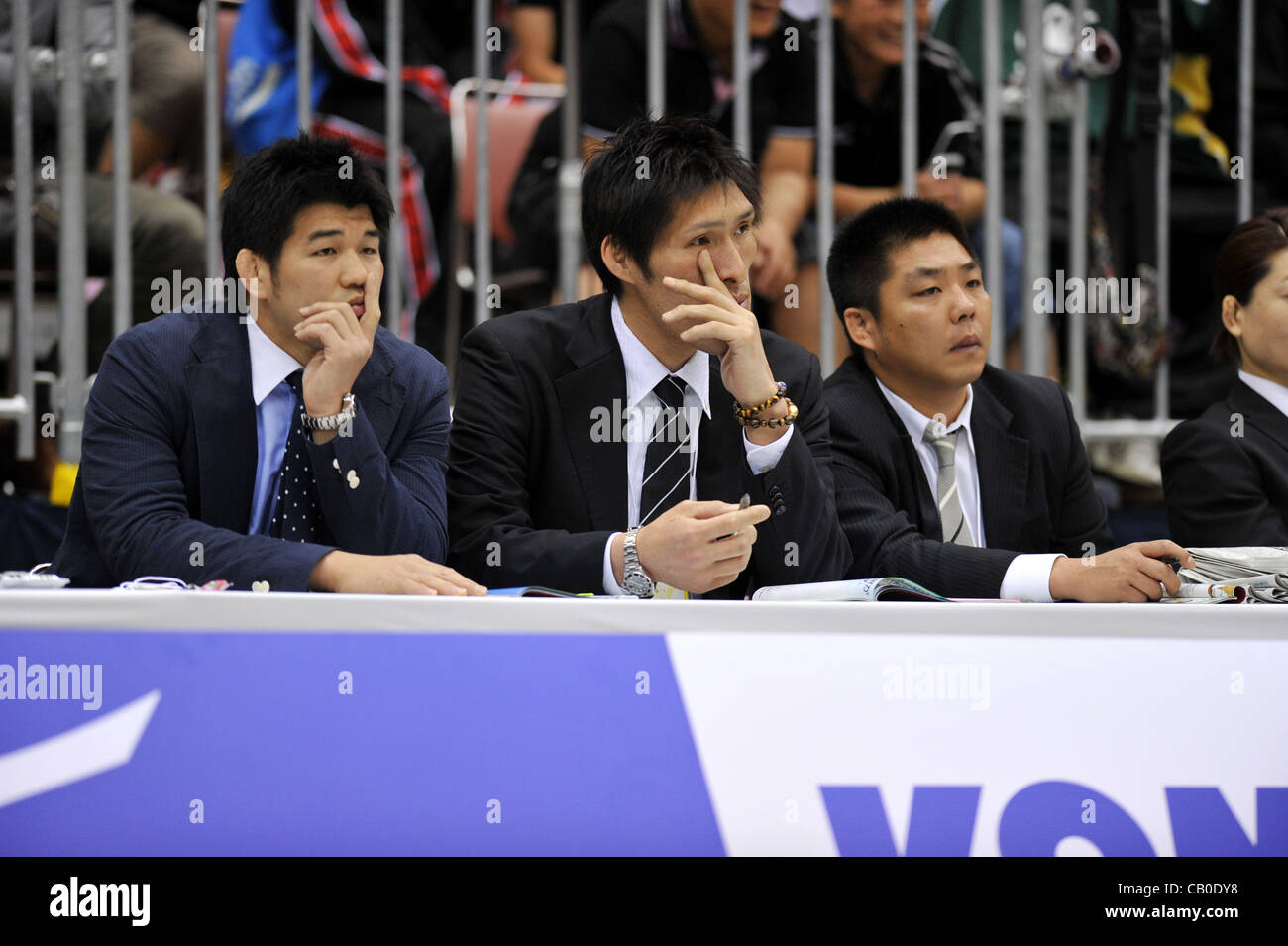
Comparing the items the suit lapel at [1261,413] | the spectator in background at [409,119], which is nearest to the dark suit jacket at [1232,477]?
the suit lapel at [1261,413]

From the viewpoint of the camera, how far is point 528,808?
5.96ft

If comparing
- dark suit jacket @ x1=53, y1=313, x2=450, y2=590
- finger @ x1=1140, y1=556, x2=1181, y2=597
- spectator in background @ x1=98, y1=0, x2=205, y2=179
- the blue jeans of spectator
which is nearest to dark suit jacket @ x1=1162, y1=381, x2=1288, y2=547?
finger @ x1=1140, y1=556, x2=1181, y2=597

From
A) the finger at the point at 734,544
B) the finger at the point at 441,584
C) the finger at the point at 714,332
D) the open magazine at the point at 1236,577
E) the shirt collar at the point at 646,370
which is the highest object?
the finger at the point at 714,332

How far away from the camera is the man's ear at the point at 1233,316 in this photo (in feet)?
10.5

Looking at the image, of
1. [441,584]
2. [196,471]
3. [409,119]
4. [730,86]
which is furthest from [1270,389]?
[409,119]

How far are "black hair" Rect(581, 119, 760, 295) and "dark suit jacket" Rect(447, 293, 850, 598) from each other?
0.53ft

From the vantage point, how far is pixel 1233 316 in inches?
127

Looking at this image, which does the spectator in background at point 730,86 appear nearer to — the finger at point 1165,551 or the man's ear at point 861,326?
the man's ear at point 861,326

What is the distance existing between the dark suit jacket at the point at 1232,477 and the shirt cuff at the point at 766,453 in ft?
3.09

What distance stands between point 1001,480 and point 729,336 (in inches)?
29.4

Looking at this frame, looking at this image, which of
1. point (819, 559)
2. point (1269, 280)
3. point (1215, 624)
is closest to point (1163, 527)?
point (1269, 280)

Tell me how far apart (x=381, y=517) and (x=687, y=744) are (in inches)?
36.1

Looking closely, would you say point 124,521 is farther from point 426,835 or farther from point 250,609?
point 426,835
